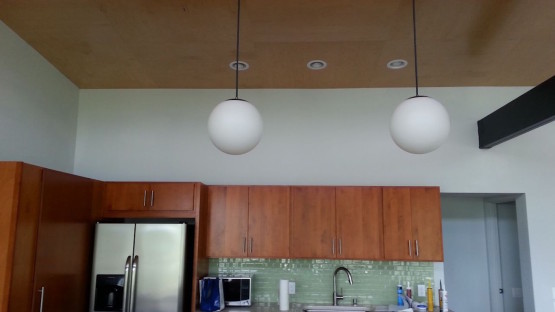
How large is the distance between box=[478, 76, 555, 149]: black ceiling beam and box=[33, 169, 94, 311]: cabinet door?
379 centimetres

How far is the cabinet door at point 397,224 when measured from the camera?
3883mm

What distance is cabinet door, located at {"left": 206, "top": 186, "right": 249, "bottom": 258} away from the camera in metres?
3.98

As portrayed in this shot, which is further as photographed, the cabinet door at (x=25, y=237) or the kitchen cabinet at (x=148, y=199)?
the kitchen cabinet at (x=148, y=199)

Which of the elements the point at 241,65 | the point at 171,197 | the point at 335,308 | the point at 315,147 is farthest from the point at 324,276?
the point at 241,65

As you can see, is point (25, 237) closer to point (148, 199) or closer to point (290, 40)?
point (148, 199)

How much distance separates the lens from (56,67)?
4070 mm

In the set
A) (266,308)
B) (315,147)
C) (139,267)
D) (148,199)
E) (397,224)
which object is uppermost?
(315,147)

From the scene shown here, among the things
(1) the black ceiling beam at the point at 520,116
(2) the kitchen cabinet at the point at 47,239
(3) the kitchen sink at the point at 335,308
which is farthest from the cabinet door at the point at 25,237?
(1) the black ceiling beam at the point at 520,116

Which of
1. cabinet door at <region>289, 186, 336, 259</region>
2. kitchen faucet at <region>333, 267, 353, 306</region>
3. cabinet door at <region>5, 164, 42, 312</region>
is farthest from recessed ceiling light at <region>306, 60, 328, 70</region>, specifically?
cabinet door at <region>5, 164, 42, 312</region>

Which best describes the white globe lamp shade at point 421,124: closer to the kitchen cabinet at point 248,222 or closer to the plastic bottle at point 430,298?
the kitchen cabinet at point 248,222

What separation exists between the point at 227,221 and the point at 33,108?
2.05 m

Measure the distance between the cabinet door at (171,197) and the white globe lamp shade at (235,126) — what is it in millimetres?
1848

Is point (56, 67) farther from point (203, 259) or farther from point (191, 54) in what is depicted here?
point (203, 259)

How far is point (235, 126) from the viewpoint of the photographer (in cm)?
205
